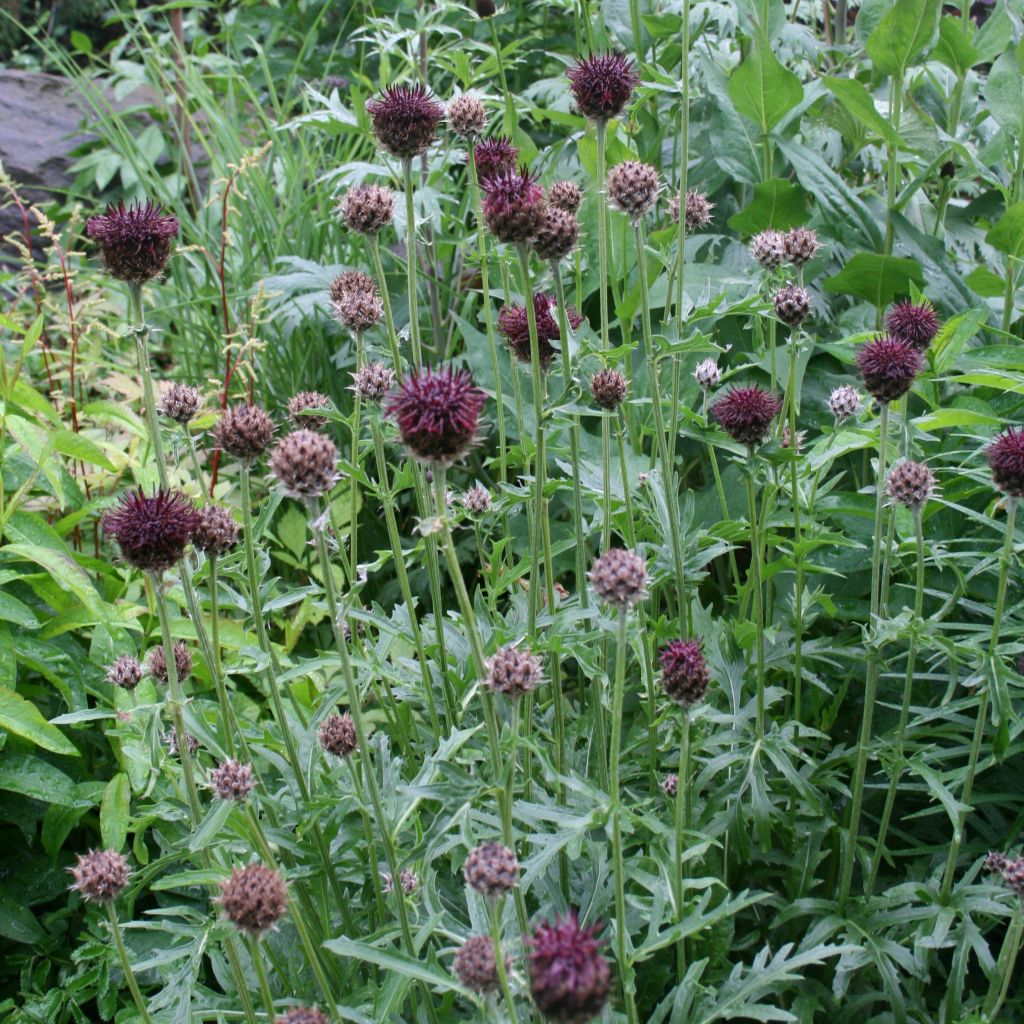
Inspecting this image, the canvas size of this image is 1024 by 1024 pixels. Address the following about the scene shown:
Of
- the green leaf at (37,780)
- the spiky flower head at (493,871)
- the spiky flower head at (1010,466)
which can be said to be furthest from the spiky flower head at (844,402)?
the green leaf at (37,780)

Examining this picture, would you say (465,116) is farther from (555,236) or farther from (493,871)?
(493,871)

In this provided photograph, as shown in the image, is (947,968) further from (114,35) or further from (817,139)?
(114,35)

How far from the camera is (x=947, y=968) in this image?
7.16ft

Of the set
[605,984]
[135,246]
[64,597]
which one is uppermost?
[135,246]

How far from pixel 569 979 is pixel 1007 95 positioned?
8.39ft

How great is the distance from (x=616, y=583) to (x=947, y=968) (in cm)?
137

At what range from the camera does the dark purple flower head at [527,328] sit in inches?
74.1

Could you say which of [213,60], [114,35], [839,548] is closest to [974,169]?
[839,548]

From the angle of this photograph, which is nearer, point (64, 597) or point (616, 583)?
point (616, 583)

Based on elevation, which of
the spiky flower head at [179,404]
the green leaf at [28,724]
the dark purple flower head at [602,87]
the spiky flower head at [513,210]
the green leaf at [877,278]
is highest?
the dark purple flower head at [602,87]

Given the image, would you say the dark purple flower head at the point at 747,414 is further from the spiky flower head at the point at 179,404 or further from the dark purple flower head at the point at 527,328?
the spiky flower head at the point at 179,404

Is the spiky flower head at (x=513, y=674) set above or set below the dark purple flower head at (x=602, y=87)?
below

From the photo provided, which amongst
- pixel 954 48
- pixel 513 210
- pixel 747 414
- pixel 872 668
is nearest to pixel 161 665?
pixel 513 210

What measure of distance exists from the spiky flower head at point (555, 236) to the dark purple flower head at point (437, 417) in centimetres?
42
